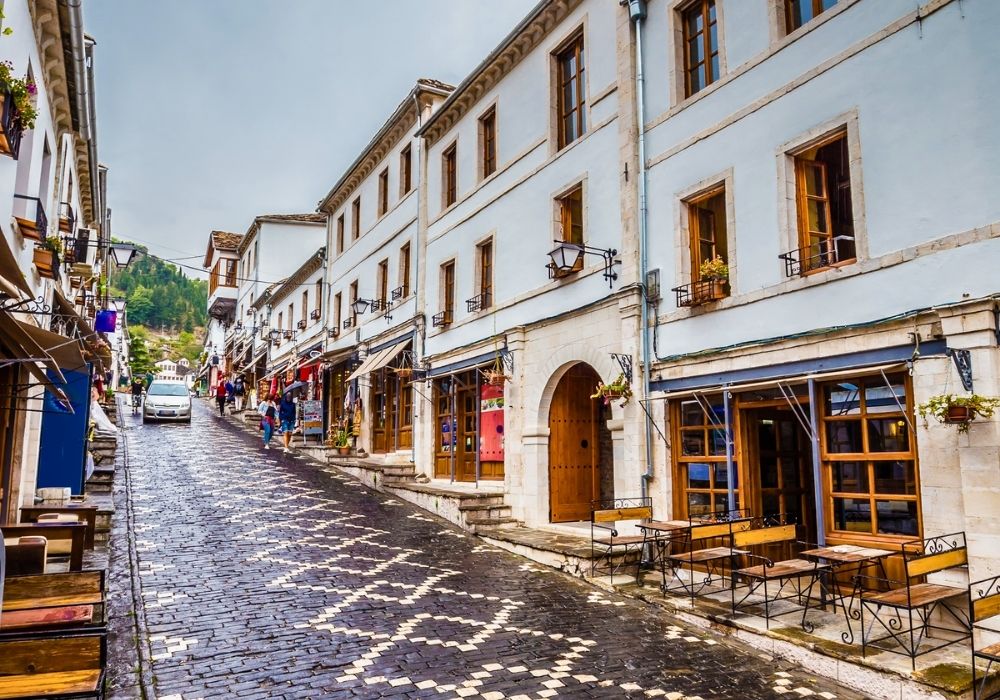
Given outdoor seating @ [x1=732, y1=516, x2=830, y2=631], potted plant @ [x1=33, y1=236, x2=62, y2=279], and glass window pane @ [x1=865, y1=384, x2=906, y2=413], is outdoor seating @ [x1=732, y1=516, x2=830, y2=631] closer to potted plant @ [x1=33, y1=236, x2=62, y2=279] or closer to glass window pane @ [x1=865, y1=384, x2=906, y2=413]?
glass window pane @ [x1=865, y1=384, x2=906, y2=413]

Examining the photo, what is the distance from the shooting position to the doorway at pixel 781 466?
8859 millimetres

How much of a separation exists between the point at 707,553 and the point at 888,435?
224 cm

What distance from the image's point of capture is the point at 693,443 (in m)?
9.44

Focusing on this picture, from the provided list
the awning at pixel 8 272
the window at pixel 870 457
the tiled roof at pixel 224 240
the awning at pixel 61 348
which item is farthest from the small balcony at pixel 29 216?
the tiled roof at pixel 224 240

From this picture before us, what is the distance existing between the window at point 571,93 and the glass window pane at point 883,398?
271 inches

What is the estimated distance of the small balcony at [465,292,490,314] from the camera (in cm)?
1485

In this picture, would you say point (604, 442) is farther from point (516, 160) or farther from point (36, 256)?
point (36, 256)

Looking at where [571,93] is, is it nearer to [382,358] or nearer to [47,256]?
[382,358]

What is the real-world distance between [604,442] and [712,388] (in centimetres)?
474

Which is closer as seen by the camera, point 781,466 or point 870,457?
point 870,457

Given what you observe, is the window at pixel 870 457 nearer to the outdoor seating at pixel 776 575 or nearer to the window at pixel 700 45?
the outdoor seating at pixel 776 575

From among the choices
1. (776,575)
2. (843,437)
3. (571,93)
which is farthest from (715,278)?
(571,93)

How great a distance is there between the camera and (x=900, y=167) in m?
7.11

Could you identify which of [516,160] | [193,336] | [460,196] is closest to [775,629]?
[516,160]
